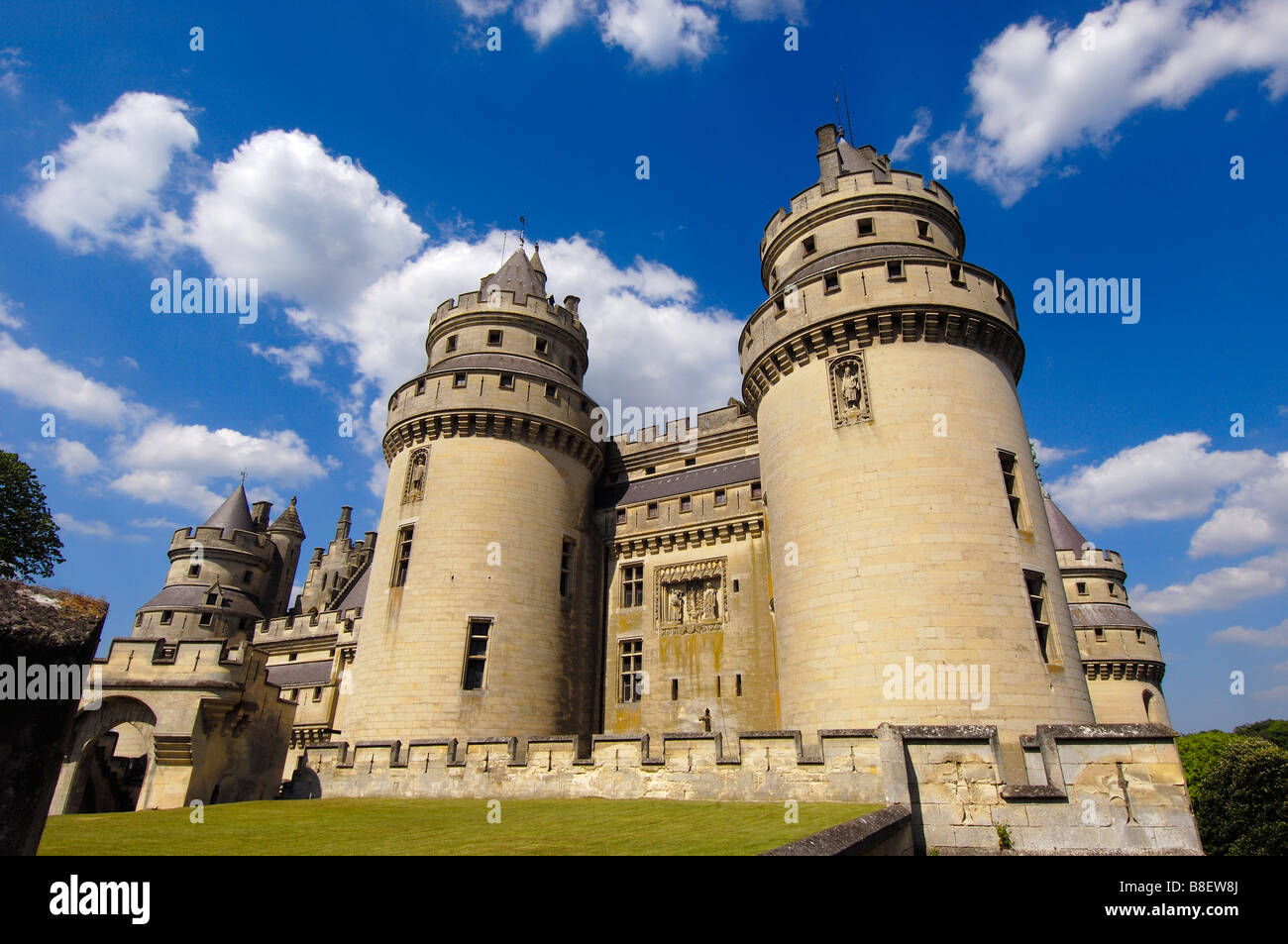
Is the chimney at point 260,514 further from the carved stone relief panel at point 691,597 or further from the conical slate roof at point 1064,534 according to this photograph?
the conical slate roof at point 1064,534

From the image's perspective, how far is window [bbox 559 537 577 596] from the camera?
24.1m

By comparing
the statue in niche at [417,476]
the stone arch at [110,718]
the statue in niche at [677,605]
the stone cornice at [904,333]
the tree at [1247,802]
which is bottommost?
the tree at [1247,802]

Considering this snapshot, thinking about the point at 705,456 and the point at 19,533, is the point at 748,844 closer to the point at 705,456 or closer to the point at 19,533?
the point at 705,456

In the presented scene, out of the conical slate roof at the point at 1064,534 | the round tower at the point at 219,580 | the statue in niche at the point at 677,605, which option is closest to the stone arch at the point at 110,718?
the statue in niche at the point at 677,605

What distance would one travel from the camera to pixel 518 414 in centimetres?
2419

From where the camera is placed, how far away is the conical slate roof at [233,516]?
4222 cm

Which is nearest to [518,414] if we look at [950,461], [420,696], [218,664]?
[420,696]

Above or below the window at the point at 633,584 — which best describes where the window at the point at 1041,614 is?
below

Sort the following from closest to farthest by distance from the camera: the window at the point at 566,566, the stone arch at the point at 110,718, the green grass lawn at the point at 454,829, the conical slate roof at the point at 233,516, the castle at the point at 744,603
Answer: the green grass lawn at the point at 454,829
the castle at the point at 744,603
the stone arch at the point at 110,718
the window at the point at 566,566
the conical slate roof at the point at 233,516

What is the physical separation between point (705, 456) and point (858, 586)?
1172 cm

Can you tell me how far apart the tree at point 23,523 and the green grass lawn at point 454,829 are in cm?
2458

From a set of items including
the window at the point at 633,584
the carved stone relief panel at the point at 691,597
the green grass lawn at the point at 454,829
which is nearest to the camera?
the green grass lawn at the point at 454,829

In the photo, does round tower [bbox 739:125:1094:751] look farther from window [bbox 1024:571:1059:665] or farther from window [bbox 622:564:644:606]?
window [bbox 622:564:644:606]

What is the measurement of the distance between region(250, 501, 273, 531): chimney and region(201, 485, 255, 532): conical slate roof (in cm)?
88
